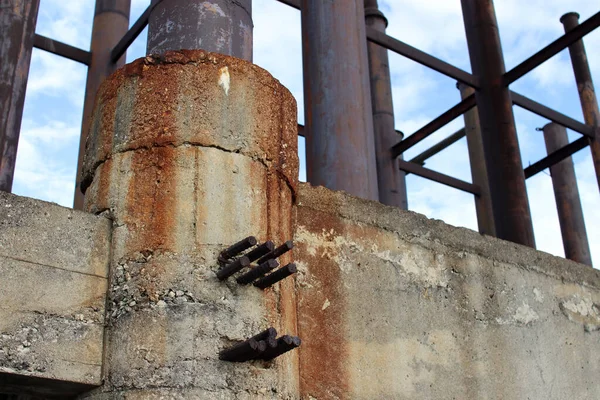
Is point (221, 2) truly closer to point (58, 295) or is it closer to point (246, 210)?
point (246, 210)

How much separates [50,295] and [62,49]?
8.84 meters

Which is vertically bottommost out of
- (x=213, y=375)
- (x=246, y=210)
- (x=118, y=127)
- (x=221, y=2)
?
(x=213, y=375)

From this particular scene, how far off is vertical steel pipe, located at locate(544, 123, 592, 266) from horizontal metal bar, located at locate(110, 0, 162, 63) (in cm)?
880

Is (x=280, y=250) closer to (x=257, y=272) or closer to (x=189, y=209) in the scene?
(x=257, y=272)

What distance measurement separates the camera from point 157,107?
3484 mm

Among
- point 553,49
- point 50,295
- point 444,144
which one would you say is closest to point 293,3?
point 553,49

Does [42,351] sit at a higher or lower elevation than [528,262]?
lower

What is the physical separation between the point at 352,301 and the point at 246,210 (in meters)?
0.83

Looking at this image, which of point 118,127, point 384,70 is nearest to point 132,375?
point 118,127

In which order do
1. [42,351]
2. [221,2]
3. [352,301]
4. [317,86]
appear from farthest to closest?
[317,86] < [221,2] < [352,301] < [42,351]

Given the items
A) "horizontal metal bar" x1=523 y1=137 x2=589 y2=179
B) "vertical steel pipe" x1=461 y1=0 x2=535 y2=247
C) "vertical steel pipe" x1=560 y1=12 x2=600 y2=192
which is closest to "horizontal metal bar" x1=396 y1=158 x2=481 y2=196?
"horizontal metal bar" x1=523 y1=137 x2=589 y2=179

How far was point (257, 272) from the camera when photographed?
3178mm

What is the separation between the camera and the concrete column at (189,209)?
3.05m

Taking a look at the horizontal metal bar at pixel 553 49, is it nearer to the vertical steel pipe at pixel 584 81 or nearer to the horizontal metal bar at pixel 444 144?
the vertical steel pipe at pixel 584 81
